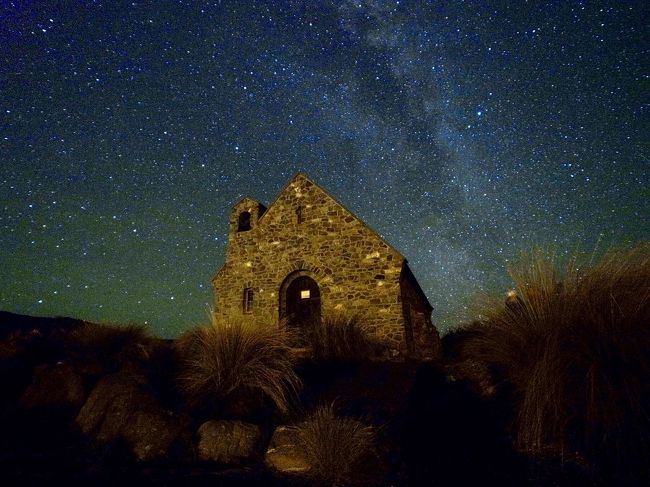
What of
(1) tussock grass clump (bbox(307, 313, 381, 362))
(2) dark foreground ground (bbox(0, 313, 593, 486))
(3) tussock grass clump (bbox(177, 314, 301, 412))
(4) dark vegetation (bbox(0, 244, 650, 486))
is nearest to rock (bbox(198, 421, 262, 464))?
(4) dark vegetation (bbox(0, 244, 650, 486))

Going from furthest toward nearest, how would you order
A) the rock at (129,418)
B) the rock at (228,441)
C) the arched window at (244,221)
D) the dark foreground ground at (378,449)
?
the arched window at (244,221) < the rock at (129,418) < the rock at (228,441) < the dark foreground ground at (378,449)

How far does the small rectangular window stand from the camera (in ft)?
39.3

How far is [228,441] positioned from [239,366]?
4.77ft

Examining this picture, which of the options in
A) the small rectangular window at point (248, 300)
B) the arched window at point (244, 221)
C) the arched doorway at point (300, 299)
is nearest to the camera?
the arched doorway at point (300, 299)

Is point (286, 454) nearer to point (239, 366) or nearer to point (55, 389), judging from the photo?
point (239, 366)

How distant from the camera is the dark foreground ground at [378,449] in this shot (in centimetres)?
330

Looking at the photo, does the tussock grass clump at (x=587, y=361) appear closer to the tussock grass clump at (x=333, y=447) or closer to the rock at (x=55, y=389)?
the tussock grass clump at (x=333, y=447)

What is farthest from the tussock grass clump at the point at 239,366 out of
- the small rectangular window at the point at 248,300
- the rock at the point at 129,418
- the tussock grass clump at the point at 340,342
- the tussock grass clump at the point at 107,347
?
the small rectangular window at the point at 248,300

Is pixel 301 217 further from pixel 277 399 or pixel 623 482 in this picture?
pixel 623 482

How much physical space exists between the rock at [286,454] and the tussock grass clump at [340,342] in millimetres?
3739

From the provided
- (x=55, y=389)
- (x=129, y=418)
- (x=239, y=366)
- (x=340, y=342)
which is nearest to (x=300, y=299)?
(x=340, y=342)

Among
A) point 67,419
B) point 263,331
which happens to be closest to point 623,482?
point 263,331

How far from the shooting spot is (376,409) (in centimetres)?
521

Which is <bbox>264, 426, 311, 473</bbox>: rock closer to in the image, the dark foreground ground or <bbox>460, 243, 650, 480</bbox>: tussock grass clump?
the dark foreground ground
